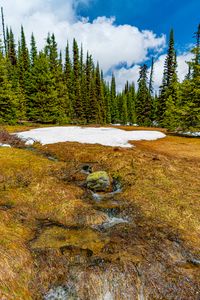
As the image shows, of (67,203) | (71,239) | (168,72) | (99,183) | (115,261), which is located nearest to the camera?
(115,261)

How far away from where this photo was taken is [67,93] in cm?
5900

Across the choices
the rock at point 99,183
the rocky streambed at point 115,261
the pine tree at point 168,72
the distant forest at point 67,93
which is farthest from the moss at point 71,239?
the pine tree at point 168,72

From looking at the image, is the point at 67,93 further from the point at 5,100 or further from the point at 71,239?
the point at 71,239

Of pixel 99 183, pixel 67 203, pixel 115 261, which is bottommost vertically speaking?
pixel 115 261

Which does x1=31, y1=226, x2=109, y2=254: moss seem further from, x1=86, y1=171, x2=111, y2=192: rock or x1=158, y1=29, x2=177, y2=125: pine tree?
x1=158, y1=29, x2=177, y2=125: pine tree

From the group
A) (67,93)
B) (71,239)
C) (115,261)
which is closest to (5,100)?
(67,93)

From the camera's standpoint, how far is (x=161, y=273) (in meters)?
6.61

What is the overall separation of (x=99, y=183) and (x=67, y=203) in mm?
2726

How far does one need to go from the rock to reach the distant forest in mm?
20789

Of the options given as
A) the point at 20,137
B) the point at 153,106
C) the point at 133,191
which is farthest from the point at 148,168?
the point at 153,106

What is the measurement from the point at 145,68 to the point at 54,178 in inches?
2764

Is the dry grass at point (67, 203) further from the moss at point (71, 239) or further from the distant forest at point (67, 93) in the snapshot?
the distant forest at point (67, 93)

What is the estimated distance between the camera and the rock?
1257 centimetres

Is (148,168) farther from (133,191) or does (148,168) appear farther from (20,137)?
(20,137)
